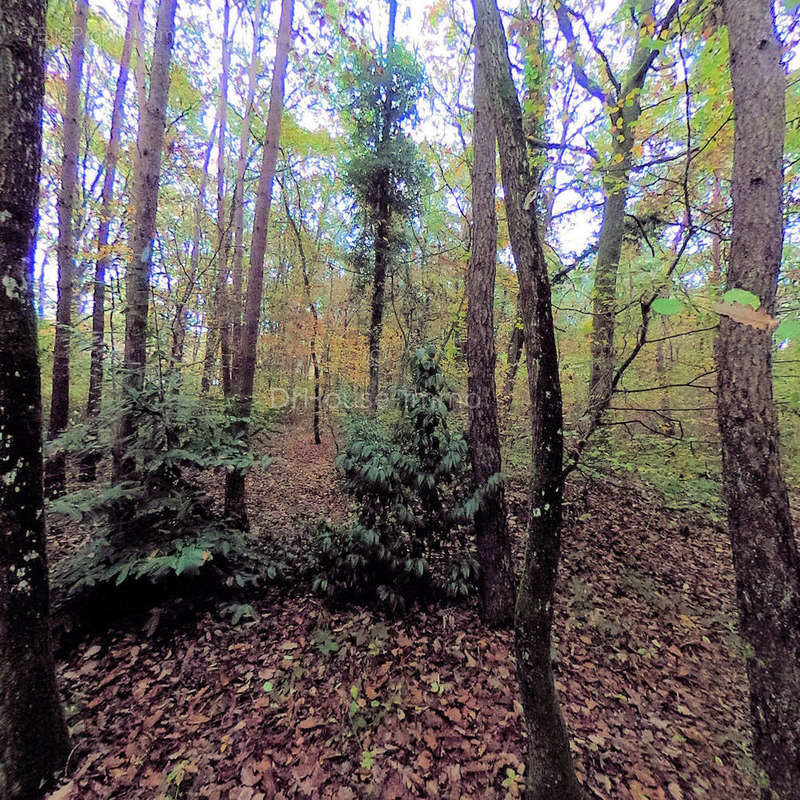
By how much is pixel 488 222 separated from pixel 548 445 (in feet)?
10.4

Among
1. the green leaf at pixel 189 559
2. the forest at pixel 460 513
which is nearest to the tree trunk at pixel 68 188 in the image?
the forest at pixel 460 513

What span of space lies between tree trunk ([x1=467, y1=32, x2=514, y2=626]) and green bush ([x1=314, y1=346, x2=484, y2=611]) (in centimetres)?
20

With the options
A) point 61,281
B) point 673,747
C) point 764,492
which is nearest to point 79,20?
point 61,281

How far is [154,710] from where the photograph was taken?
2.94 m

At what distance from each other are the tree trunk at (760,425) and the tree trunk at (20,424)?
428 cm

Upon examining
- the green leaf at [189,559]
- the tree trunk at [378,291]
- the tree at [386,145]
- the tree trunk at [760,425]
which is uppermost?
the tree at [386,145]

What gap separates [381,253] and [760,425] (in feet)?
32.7

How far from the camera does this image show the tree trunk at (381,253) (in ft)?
32.7

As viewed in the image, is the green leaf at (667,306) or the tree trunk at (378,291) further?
the tree trunk at (378,291)

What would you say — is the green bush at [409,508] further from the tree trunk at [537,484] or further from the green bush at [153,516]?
the tree trunk at [537,484]

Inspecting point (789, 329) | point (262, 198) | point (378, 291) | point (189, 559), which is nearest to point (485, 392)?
point (789, 329)

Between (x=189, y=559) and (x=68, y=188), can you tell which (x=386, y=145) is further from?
(x=189, y=559)

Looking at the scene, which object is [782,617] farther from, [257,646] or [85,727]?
[85,727]

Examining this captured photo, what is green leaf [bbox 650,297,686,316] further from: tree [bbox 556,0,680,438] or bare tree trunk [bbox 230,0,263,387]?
bare tree trunk [bbox 230,0,263,387]
